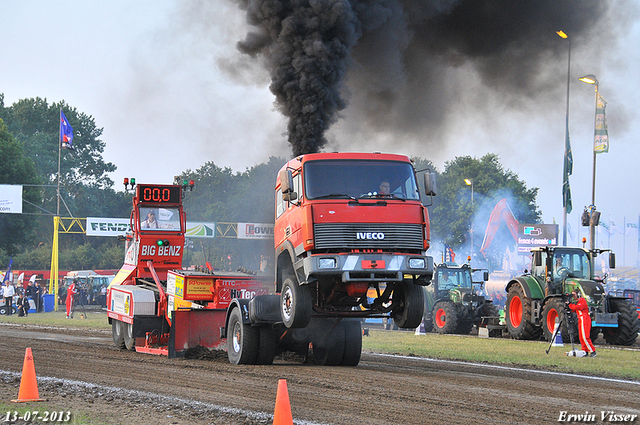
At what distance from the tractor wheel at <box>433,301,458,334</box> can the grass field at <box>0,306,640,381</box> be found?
1.31 meters

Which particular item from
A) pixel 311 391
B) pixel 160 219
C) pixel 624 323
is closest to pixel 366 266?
pixel 311 391

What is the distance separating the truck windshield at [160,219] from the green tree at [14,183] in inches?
1574

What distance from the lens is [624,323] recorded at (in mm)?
19234

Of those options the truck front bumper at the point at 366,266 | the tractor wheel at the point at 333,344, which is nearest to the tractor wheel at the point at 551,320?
the tractor wheel at the point at 333,344

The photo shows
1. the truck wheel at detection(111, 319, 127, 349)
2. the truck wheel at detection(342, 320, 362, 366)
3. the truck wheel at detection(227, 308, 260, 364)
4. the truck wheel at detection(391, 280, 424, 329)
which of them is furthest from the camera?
the truck wheel at detection(111, 319, 127, 349)

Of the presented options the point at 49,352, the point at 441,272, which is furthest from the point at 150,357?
the point at 441,272

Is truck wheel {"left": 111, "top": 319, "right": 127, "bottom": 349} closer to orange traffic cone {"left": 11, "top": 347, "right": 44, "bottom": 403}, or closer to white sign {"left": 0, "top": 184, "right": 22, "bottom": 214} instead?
orange traffic cone {"left": 11, "top": 347, "right": 44, "bottom": 403}

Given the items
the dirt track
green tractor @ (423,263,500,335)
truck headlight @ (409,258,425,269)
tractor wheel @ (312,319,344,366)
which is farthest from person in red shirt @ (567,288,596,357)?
truck headlight @ (409,258,425,269)

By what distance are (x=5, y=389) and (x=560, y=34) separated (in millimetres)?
17205

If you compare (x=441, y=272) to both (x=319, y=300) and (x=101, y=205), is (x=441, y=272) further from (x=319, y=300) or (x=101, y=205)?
(x=101, y=205)

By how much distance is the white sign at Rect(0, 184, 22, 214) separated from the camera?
155 ft

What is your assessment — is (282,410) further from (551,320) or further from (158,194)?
(551,320)

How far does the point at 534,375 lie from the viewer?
1233 cm

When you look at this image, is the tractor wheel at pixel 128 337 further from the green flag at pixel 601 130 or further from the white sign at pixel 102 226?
the white sign at pixel 102 226
